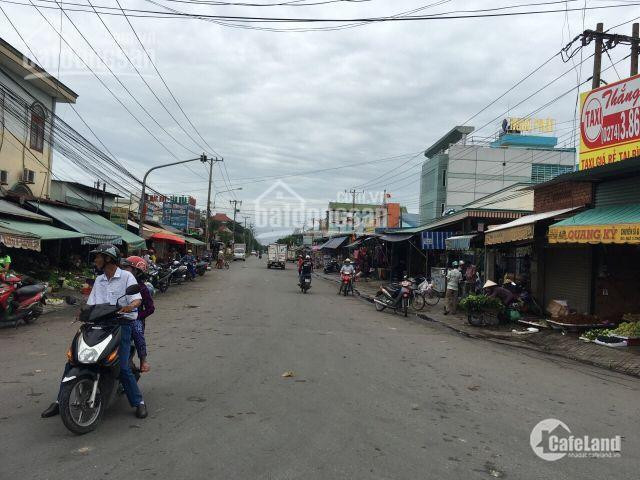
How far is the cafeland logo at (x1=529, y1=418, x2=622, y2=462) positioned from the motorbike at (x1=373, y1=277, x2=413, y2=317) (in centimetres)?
1144

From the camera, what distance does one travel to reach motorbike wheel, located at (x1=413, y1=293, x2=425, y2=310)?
58.7 feet

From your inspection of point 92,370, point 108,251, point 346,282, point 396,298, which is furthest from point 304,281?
point 92,370

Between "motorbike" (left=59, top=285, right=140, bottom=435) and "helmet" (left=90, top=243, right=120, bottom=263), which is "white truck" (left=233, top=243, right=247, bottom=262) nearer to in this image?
"helmet" (left=90, top=243, right=120, bottom=263)

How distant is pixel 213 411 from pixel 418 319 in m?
11.5

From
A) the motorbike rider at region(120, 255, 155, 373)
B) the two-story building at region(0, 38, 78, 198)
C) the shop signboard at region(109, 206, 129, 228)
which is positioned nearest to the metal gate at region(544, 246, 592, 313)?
the motorbike rider at region(120, 255, 155, 373)

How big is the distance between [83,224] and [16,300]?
10.4m

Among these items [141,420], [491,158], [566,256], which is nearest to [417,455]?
[141,420]

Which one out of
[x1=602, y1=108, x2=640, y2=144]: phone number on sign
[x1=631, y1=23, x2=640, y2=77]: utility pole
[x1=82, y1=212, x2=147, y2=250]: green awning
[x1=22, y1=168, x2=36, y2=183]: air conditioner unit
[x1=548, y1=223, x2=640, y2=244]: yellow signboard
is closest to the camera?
[x1=548, y1=223, x2=640, y2=244]: yellow signboard

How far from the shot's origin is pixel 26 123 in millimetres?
19469

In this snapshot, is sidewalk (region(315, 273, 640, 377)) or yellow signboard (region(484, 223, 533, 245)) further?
yellow signboard (region(484, 223, 533, 245))

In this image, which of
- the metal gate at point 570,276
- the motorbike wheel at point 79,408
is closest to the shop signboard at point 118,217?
the metal gate at point 570,276

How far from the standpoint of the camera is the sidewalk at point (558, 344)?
29.5 feet

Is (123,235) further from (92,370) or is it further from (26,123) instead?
(92,370)

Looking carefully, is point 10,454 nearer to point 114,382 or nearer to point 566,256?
point 114,382
